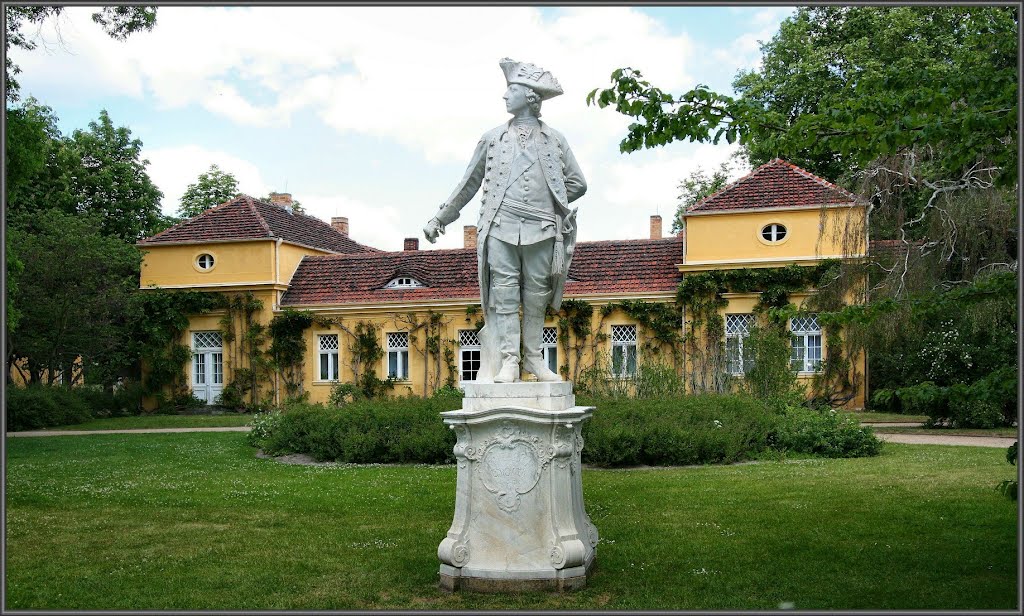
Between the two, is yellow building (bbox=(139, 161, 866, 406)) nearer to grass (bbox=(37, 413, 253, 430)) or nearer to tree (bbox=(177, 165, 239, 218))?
grass (bbox=(37, 413, 253, 430))

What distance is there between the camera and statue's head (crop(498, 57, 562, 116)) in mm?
6648

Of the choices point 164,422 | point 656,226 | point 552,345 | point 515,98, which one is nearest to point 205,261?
point 164,422

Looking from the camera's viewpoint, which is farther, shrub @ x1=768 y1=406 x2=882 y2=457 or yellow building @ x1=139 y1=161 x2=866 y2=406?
yellow building @ x1=139 y1=161 x2=866 y2=406

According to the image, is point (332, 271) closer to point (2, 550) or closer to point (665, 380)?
point (665, 380)

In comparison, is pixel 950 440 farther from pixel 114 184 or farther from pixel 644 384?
pixel 114 184

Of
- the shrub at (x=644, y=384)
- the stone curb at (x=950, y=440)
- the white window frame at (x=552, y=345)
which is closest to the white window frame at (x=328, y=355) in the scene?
the white window frame at (x=552, y=345)

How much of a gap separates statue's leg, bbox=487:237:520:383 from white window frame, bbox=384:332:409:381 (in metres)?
19.9

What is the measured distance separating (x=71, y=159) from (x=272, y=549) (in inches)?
1011

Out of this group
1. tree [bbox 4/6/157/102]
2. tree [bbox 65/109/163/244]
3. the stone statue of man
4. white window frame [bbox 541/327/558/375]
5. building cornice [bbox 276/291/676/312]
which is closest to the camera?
the stone statue of man

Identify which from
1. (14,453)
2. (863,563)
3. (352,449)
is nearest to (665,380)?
(352,449)

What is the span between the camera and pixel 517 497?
253 inches

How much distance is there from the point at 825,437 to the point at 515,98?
970 centimetres

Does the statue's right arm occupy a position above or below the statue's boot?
above

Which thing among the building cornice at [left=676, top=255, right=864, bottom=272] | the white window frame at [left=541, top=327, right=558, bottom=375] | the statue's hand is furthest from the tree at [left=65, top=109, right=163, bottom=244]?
the statue's hand
